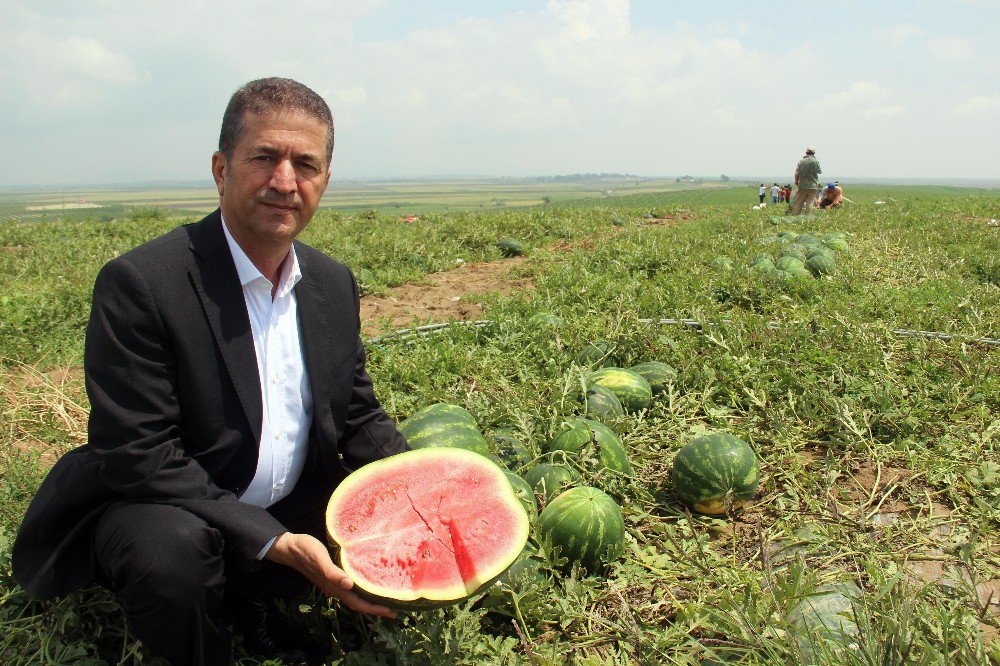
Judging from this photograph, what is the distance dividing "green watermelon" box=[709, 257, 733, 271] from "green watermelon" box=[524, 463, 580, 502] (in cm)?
452

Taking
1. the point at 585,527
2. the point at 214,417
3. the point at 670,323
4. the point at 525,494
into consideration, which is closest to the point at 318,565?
the point at 214,417

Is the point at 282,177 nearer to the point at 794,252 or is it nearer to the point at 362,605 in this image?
the point at 362,605

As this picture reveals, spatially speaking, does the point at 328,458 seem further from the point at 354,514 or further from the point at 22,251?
the point at 22,251

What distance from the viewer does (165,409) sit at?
1917 mm

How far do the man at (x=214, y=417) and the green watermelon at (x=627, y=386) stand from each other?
1.84m

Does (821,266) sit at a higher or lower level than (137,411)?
lower

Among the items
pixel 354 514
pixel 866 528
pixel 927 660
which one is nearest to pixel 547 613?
pixel 354 514

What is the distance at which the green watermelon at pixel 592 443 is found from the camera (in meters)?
2.97

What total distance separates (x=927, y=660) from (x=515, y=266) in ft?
22.5

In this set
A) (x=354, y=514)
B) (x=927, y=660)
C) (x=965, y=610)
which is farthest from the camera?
(x=354, y=514)

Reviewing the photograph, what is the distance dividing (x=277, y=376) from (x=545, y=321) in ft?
10.0

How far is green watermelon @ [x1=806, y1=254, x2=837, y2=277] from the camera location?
22.5ft

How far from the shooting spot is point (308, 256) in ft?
7.80

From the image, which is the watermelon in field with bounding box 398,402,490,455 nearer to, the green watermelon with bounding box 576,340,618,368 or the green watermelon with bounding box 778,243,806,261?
the green watermelon with bounding box 576,340,618,368
